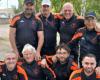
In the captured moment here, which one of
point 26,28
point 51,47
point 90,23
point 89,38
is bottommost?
point 51,47

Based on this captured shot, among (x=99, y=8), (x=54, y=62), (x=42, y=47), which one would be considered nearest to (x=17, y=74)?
(x=54, y=62)

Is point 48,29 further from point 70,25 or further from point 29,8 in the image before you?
point 29,8

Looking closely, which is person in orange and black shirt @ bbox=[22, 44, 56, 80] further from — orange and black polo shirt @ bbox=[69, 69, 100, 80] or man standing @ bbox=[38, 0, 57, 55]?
man standing @ bbox=[38, 0, 57, 55]

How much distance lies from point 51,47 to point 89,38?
1178 millimetres

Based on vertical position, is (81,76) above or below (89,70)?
below

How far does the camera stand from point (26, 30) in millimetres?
8203

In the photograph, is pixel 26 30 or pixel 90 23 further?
pixel 26 30

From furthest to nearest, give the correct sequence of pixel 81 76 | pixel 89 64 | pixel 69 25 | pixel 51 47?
pixel 51 47 < pixel 69 25 < pixel 81 76 < pixel 89 64

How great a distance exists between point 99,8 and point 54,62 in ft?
30.9

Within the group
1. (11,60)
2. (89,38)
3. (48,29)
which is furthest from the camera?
(48,29)

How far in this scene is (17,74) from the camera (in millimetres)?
7441

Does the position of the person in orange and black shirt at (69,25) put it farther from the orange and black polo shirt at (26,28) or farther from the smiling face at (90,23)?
the smiling face at (90,23)

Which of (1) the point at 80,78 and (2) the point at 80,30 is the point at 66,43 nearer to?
(2) the point at 80,30

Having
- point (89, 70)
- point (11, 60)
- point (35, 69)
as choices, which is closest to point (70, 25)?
point (35, 69)
